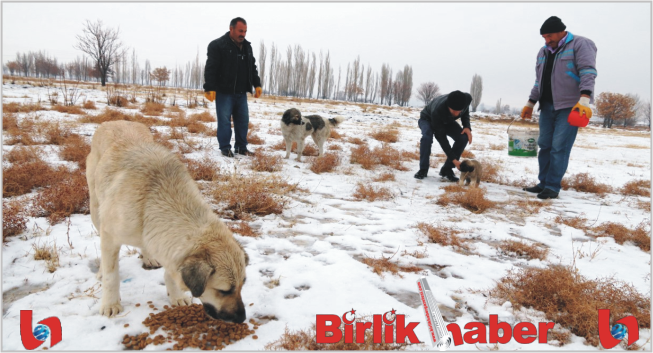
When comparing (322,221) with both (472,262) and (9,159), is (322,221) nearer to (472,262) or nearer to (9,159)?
(472,262)

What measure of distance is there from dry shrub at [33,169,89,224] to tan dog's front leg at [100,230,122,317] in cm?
198

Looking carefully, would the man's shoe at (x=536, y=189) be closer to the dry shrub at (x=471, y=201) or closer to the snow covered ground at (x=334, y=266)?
the snow covered ground at (x=334, y=266)

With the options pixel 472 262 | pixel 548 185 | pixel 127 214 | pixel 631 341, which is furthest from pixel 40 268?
pixel 548 185

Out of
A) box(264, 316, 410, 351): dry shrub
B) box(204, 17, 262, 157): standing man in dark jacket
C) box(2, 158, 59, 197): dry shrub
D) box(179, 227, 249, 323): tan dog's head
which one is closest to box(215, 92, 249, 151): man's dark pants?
box(204, 17, 262, 157): standing man in dark jacket

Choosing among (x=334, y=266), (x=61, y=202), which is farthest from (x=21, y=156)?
(x=334, y=266)

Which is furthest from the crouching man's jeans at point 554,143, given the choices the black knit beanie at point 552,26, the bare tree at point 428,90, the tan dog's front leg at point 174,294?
the bare tree at point 428,90

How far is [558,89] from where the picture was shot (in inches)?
228

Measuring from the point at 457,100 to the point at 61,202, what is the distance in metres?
7.16

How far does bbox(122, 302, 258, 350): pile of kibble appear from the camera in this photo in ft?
6.45

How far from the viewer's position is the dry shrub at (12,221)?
3.16 m

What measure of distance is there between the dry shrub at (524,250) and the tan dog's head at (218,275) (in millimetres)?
3245

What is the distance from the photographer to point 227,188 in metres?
4.91

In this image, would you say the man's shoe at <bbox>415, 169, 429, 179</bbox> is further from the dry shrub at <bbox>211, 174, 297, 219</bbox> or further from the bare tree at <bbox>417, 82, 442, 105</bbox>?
the bare tree at <bbox>417, 82, 442, 105</bbox>

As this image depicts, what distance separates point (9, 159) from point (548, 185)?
10.6 m
